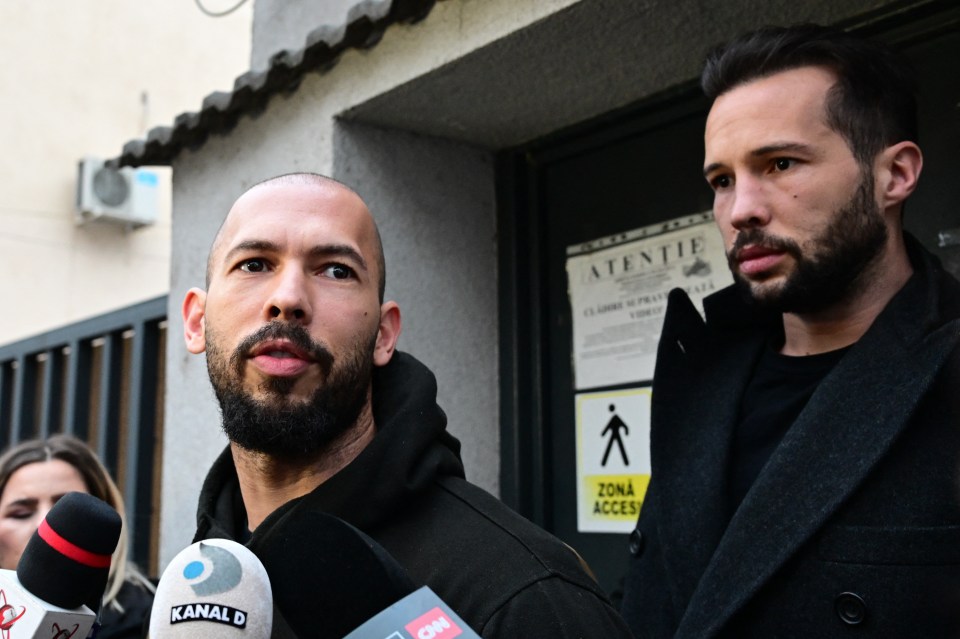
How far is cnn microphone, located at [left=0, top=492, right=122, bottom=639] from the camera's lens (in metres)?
1.57

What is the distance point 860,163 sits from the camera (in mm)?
2244

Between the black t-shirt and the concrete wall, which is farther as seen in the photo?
the concrete wall

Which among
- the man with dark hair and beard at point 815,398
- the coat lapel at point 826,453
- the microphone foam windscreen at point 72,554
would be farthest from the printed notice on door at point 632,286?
the microphone foam windscreen at point 72,554

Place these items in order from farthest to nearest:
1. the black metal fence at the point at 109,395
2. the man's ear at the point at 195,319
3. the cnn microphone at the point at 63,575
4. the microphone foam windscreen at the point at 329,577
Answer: the black metal fence at the point at 109,395
the man's ear at the point at 195,319
the cnn microphone at the point at 63,575
the microphone foam windscreen at the point at 329,577

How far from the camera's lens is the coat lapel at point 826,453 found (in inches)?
82.4

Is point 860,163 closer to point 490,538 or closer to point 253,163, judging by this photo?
point 490,538

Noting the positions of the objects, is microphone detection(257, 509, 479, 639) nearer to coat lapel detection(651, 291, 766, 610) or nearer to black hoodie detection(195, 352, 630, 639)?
black hoodie detection(195, 352, 630, 639)

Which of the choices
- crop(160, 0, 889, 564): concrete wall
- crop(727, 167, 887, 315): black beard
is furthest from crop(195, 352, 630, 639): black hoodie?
crop(160, 0, 889, 564): concrete wall

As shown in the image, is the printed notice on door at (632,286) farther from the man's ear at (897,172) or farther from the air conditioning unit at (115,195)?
the air conditioning unit at (115,195)

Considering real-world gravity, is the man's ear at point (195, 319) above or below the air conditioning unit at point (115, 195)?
below

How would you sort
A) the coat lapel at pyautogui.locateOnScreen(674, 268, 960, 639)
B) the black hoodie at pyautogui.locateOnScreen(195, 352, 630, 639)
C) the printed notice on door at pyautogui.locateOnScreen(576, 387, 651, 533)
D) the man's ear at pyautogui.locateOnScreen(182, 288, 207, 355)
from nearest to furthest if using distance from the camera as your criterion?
1. the black hoodie at pyautogui.locateOnScreen(195, 352, 630, 639)
2. the coat lapel at pyautogui.locateOnScreen(674, 268, 960, 639)
3. the man's ear at pyautogui.locateOnScreen(182, 288, 207, 355)
4. the printed notice on door at pyautogui.locateOnScreen(576, 387, 651, 533)

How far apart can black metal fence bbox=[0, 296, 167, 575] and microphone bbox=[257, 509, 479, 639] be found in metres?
3.44

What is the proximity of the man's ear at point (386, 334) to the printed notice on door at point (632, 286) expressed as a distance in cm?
147

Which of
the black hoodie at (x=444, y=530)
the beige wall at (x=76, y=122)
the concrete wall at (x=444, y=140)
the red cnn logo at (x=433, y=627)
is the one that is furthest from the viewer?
the beige wall at (x=76, y=122)
